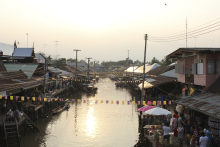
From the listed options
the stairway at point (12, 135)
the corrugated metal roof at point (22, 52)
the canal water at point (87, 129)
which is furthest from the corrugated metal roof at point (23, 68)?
the stairway at point (12, 135)

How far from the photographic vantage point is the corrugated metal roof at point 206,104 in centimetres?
1148

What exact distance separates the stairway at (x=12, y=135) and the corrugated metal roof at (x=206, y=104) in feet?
43.1

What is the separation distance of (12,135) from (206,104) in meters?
15.0

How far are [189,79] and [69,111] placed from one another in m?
18.4

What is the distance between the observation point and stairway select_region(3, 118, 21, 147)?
52.6 feet

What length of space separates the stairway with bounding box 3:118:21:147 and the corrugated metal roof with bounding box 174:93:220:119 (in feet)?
43.1

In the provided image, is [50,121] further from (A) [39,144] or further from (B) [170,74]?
(B) [170,74]

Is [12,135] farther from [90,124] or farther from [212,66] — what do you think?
[212,66]

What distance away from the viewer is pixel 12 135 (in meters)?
16.8

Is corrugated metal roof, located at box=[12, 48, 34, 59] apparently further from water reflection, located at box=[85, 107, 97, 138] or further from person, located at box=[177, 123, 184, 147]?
person, located at box=[177, 123, 184, 147]

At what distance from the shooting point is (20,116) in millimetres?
18719

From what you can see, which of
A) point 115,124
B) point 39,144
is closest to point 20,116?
point 39,144

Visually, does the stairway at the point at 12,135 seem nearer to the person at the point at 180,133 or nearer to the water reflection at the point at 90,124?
the water reflection at the point at 90,124

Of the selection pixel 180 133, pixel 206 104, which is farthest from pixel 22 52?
pixel 206 104
